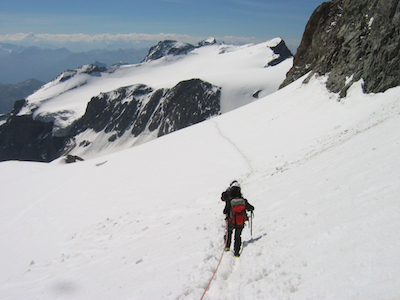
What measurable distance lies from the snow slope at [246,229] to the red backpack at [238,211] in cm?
69

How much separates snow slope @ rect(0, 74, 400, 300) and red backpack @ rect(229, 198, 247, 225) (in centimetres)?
69

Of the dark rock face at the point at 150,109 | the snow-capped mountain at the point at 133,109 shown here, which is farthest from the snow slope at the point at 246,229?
the dark rock face at the point at 150,109

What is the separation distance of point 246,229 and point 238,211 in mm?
1526

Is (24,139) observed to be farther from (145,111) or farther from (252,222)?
(252,222)

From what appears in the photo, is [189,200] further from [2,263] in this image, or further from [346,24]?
[346,24]

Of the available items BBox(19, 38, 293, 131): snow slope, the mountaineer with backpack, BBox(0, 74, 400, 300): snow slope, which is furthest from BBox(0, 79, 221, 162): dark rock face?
the mountaineer with backpack

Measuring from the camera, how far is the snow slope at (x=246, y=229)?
12.7 feet

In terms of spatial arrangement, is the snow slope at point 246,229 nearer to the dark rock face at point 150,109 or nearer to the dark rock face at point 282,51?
Result: the dark rock face at point 150,109

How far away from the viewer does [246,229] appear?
21.1 feet

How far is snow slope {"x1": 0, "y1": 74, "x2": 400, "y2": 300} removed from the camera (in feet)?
12.7

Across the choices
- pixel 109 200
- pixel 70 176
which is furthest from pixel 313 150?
pixel 70 176

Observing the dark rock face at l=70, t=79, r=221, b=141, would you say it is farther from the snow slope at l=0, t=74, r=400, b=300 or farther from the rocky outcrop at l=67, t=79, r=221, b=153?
the snow slope at l=0, t=74, r=400, b=300

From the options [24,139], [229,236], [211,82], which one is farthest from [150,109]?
[229,236]

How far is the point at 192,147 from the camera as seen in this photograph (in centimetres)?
2181
